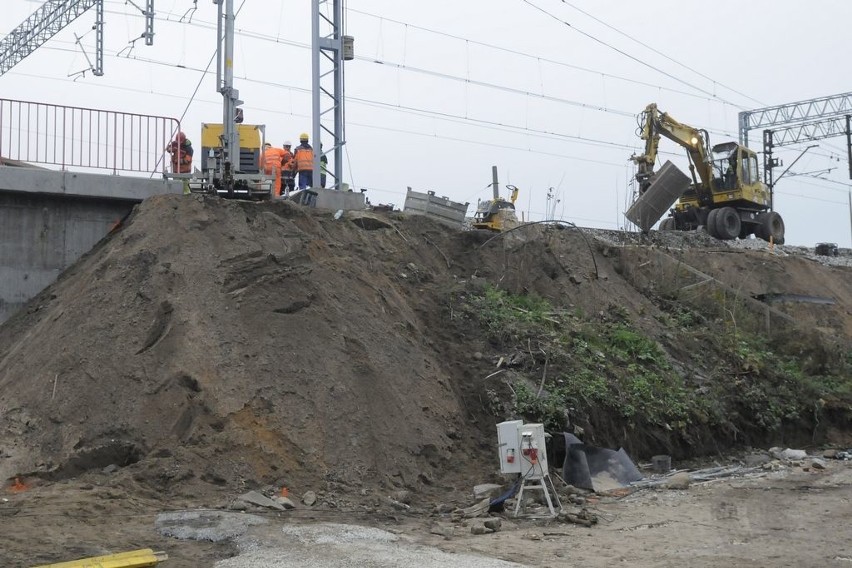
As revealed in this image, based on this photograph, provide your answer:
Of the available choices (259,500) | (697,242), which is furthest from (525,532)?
(697,242)

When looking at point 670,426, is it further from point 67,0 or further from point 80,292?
point 67,0

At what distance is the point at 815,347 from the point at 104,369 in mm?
14115

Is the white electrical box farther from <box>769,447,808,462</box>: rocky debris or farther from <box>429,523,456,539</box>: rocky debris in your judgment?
<box>769,447,808,462</box>: rocky debris

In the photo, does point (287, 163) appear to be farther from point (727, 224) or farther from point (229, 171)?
point (727, 224)

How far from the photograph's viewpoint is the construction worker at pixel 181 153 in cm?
1681

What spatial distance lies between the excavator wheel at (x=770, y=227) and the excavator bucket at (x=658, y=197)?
461cm

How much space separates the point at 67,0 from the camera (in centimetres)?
2597

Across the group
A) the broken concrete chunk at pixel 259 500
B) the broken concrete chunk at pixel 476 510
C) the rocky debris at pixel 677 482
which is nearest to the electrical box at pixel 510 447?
the broken concrete chunk at pixel 476 510

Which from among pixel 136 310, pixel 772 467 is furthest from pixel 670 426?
pixel 136 310

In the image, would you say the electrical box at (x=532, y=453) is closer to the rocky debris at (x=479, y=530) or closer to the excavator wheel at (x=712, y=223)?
the rocky debris at (x=479, y=530)

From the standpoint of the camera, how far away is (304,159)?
66.0 ft

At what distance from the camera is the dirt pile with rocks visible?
11.7 m

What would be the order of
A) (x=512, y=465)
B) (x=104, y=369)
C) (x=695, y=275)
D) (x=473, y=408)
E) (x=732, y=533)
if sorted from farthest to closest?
(x=695, y=275)
(x=473, y=408)
(x=104, y=369)
(x=512, y=465)
(x=732, y=533)

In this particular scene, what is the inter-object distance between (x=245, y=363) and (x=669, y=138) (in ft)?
60.1
